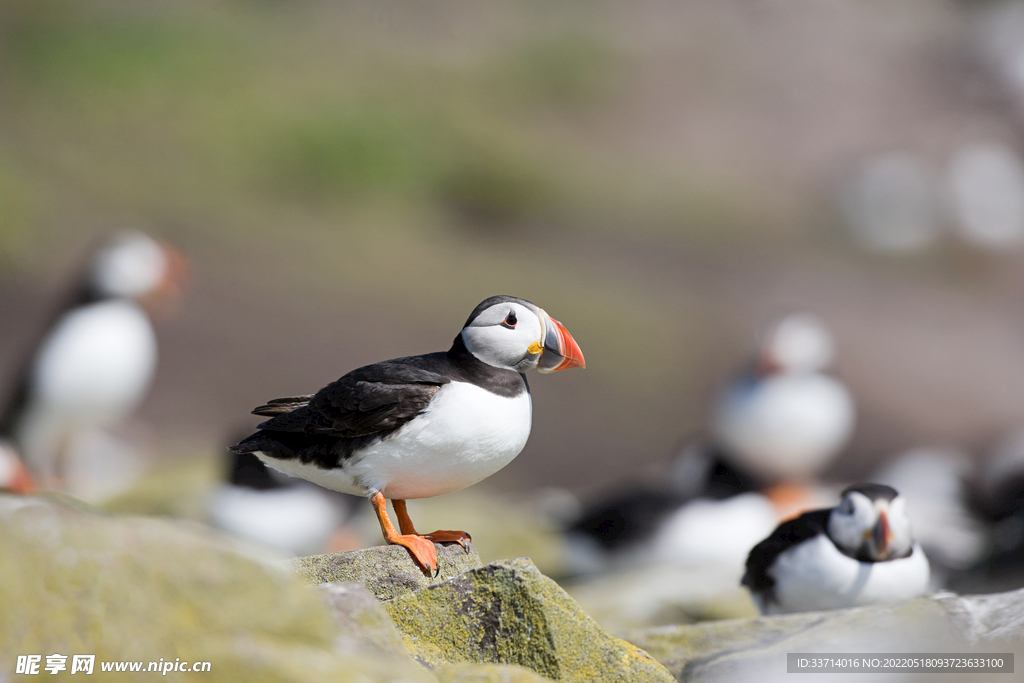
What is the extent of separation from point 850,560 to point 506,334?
2.26 meters

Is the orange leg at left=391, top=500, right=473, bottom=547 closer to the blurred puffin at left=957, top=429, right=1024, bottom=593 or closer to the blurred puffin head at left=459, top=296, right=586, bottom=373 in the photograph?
the blurred puffin head at left=459, top=296, right=586, bottom=373

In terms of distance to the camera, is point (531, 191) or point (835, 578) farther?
point (531, 191)

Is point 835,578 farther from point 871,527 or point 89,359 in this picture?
point 89,359

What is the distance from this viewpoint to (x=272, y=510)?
726 centimetres

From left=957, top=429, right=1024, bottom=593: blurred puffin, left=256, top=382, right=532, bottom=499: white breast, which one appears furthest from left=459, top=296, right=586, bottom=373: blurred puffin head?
left=957, top=429, right=1024, bottom=593: blurred puffin

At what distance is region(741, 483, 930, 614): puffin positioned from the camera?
485cm

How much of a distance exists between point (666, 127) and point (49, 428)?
17063mm

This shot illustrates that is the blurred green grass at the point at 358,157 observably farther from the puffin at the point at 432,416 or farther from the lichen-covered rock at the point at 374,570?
the lichen-covered rock at the point at 374,570

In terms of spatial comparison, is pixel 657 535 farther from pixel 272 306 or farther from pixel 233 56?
pixel 233 56

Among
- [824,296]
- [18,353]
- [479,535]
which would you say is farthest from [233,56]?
[479,535]

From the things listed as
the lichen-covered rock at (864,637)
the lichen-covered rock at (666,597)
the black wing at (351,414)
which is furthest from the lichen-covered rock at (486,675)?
the lichen-covered rock at (666,597)

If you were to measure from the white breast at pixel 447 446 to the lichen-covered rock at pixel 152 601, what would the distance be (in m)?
1.19

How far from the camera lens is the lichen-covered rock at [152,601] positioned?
87.6 inches

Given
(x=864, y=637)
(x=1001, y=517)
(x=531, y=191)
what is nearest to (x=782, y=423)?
(x=1001, y=517)
